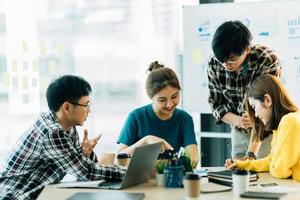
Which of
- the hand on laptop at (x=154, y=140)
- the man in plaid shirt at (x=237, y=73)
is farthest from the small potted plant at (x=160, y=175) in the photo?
the man in plaid shirt at (x=237, y=73)

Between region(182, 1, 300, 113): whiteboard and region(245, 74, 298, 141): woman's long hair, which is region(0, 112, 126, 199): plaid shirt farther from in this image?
region(182, 1, 300, 113): whiteboard

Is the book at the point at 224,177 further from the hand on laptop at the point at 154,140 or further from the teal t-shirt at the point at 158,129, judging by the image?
the teal t-shirt at the point at 158,129

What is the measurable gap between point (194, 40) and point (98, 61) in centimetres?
77

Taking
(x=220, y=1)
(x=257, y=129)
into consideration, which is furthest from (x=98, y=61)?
(x=257, y=129)

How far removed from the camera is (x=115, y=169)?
2.79m

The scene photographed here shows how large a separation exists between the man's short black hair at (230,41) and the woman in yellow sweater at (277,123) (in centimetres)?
32

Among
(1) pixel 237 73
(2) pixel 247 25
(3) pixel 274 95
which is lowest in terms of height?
(3) pixel 274 95

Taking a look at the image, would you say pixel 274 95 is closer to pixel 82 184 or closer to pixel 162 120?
pixel 162 120

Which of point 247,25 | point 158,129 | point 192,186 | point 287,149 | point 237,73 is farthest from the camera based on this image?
point 247,25

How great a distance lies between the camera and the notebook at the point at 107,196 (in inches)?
94.7

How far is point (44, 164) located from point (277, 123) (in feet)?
3.89

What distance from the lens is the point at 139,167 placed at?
268 centimetres

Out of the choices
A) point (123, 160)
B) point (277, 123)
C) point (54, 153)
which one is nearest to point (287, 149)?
point (277, 123)

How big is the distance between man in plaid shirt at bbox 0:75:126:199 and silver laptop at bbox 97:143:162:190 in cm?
9
